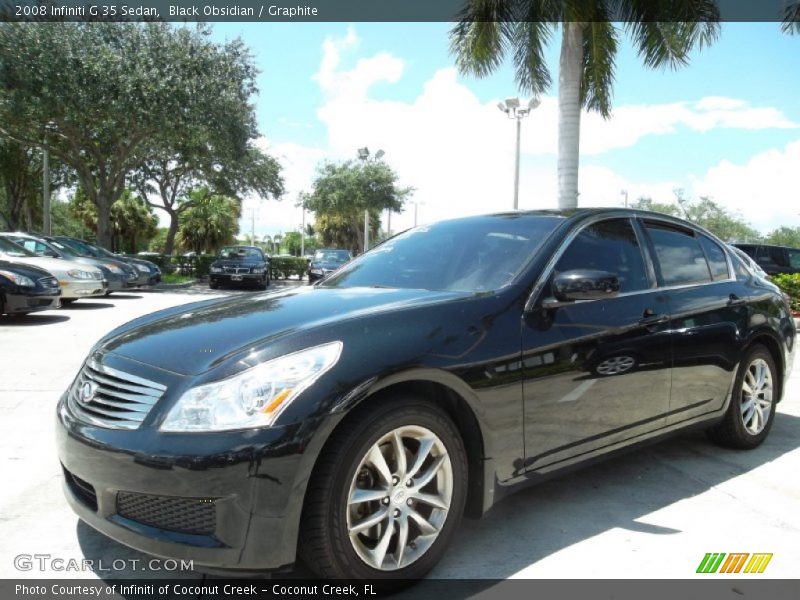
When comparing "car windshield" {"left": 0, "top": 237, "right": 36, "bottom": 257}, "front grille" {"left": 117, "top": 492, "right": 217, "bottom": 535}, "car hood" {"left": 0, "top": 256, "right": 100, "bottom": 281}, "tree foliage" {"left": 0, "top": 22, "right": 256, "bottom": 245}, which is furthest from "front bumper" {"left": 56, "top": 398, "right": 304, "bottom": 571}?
"tree foliage" {"left": 0, "top": 22, "right": 256, "bottom": 245}

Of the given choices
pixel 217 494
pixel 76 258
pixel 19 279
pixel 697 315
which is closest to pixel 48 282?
pixel 19 279

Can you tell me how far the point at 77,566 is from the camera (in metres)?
2.77

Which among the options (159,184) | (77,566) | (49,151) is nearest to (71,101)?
(49,151)

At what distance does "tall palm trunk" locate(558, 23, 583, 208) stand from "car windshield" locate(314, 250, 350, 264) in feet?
41.3

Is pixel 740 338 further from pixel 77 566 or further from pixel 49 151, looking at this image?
pixel 49 151

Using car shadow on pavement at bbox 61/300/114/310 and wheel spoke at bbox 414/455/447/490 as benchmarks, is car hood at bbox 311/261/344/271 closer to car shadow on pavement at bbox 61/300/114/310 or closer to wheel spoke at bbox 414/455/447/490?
car shadow on pavement at bbox 61/300/114/310

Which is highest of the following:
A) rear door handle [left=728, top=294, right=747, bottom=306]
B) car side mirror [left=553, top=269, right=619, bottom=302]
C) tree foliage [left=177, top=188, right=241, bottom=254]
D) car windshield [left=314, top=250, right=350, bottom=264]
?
tree foliage [left=177, top=188, right=241, bottom=254]

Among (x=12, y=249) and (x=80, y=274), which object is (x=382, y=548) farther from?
(x=12, y=249)

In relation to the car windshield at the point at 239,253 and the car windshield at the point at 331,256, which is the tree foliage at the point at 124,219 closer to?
the car windshield at the point at 239,253

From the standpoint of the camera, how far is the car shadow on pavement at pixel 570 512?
280cm

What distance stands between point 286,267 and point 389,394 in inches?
1201

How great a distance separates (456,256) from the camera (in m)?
3.63

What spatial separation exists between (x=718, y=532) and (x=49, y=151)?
25745 millimetres

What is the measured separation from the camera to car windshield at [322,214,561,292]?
335 cm
